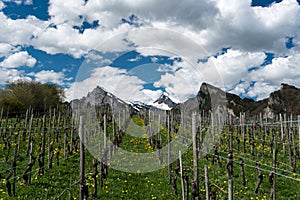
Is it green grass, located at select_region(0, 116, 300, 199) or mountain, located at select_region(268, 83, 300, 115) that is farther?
mountain, located at select_region(268, 83, 300, 115)

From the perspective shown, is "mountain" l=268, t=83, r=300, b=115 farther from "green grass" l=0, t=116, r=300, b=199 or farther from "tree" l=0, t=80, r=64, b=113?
"green grass" l=0, t=116, r=300, b=199

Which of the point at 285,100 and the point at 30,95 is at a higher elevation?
the point at 285,100

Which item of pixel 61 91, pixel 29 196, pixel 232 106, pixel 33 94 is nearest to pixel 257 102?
pixel 232 106

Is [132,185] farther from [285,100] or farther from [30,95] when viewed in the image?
[285,100]

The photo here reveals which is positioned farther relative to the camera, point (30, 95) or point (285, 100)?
point (285, 100)

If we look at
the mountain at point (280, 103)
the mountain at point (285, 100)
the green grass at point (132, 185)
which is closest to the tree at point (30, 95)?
the green grass at point (132, 185)

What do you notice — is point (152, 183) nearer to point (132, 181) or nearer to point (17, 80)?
point (132, 181)

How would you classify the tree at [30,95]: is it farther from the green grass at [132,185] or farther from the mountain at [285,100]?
the mountain at [285,100]

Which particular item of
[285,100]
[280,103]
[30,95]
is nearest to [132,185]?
[30,95]

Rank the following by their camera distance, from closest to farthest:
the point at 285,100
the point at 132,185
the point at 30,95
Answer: the point at 132,185 < the point at 30,95 < the point at 285,100

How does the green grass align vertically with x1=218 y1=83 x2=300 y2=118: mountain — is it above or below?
below

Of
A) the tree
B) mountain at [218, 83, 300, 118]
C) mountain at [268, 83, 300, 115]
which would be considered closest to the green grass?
the tree

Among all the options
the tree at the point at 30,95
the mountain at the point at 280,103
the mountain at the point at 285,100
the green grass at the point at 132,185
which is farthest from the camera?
the mountain at the point at 285,100

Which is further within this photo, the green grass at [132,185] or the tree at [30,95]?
the tree at [30,95]
